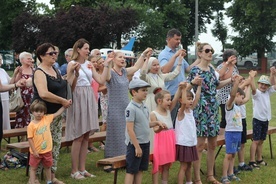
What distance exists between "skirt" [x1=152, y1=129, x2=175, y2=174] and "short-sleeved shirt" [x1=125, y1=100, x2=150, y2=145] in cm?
39

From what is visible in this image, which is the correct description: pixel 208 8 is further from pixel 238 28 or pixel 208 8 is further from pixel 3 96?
pixel 3 96

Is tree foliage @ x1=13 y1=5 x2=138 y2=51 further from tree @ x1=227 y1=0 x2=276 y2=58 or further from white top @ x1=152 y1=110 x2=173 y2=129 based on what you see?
white top @ x1=152 y1=110 x2=173 y2=129

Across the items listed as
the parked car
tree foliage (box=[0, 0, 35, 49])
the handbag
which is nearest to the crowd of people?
the handbag

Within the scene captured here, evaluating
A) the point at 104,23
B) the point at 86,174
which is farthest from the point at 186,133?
the point at 104,23

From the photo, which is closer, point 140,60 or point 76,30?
point 140,60

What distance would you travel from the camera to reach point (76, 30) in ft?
150

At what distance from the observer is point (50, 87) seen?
604 cm

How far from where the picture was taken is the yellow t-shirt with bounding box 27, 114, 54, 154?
5961 millimetres

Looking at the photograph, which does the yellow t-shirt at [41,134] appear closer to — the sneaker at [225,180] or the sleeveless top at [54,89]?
the sleeveless top at [54,89]

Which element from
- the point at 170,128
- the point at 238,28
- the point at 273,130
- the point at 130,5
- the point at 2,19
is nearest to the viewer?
the point at 170,128

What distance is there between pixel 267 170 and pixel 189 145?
6.71ft

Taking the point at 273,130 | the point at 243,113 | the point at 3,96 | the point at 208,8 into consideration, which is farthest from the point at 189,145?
the point at 208,8

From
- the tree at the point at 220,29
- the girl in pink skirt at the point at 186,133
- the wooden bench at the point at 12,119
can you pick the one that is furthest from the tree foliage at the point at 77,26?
the girl in pink skirt at the point at 186,133

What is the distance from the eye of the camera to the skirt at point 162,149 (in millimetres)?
5984
